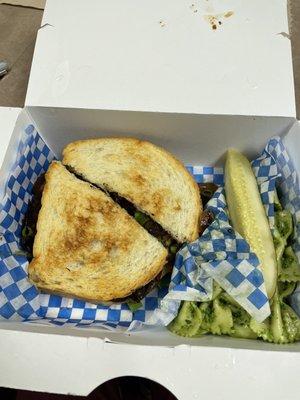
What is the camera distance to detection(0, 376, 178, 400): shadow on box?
159 centimetres

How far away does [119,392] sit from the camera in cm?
169

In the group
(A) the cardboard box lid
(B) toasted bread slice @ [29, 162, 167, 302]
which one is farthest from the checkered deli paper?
(A) the cardboard box lid

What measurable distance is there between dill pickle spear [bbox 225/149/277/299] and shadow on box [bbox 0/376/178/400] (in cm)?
62

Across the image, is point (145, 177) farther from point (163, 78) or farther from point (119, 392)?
point (119, 392)

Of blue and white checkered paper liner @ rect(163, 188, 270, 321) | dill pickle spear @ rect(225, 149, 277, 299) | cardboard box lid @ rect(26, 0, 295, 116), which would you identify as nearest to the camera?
blue and white checkered paper liner @ rect(163, 188, 270, 321)

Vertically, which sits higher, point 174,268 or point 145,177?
point 145,177

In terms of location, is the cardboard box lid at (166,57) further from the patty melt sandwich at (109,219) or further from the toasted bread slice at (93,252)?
the toasted bread slice at (93,252)

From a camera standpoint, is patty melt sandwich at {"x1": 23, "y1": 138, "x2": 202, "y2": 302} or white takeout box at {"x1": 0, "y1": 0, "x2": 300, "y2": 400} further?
white takeout box at {"x1": 0, "y1": 0, "x2": 300, "y2": 400}

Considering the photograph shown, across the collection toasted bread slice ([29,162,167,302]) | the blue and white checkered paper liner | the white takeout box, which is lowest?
the blue and white checkered paper liner

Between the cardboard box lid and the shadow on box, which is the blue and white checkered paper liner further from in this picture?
the cardboard box lid

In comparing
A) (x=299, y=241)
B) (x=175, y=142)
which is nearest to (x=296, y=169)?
(x=299, y=241)

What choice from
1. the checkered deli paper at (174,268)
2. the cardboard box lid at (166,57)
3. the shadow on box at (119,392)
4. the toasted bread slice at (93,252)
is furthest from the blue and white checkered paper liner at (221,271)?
the cardboard box lid at (166,57)

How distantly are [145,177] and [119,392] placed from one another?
91 cm

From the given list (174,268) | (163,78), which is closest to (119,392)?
(174,268)
